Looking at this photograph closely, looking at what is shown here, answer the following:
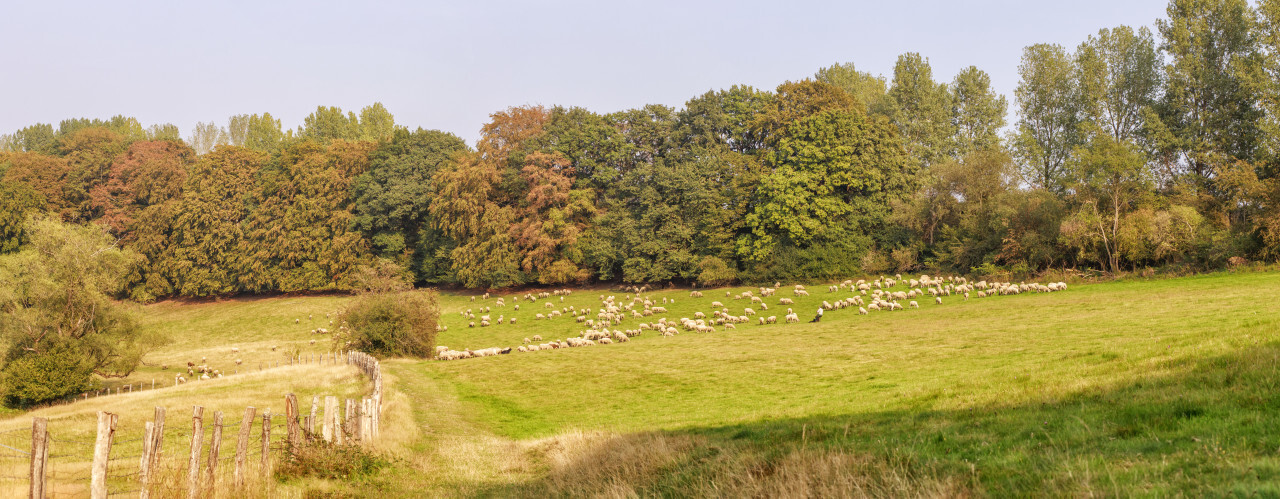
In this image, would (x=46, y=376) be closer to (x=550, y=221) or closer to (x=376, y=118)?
(x=550, y=221)

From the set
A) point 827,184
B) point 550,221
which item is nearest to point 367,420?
Answer: point 827,184

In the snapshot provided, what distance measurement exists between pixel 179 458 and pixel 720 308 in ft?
133

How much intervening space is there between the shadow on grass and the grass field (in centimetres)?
4

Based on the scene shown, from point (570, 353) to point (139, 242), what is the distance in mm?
81302

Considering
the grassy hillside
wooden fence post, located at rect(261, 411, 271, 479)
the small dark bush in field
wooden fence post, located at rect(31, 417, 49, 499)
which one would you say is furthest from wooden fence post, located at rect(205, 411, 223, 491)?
the grassy hillside

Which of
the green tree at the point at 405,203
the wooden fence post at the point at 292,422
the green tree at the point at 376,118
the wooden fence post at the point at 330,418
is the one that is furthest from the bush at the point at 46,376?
the green tree at the point at 376,118

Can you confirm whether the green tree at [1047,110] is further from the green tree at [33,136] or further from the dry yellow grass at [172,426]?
the green tree at [33,136]

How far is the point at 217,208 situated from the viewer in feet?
294

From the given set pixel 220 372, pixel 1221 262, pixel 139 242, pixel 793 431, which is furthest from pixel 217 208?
pixel 1221 262

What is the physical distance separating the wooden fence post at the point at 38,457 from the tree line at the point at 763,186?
53.3 meters

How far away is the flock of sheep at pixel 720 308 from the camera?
4262cm

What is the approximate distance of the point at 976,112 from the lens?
232 ft

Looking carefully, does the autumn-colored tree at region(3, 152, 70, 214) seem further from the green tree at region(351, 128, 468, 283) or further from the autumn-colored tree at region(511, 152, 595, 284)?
the autumn-colored tree at region(511, 152, 595, 284)

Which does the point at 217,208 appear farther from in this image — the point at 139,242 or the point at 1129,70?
the point at 1129,70
